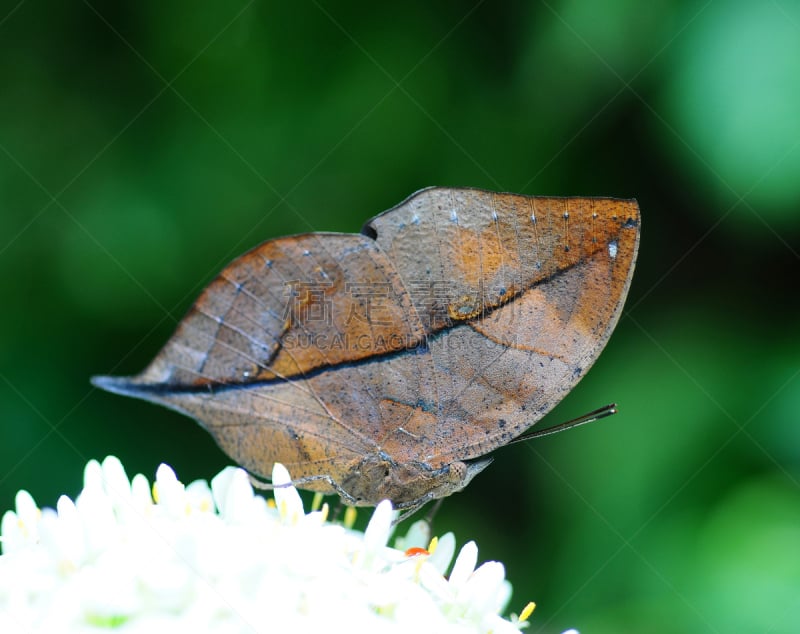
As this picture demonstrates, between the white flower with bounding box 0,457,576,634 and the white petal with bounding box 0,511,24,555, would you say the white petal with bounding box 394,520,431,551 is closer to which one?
the white flower with bounding box 0,457,576,634

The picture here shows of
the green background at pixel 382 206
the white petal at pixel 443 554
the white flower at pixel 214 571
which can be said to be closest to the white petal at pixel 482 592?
the white flower at pixel 214 571

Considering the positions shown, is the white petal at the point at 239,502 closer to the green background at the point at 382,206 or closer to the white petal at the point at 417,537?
the white petal at the point at 417,537

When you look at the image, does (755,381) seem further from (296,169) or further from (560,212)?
(296,169)

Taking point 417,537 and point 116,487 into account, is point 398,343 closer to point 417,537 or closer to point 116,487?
point 417,537

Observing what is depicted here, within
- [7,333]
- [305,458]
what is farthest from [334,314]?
[7,333]

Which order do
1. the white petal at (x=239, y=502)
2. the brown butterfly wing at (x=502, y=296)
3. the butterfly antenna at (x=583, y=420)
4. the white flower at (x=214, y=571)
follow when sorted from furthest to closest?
1. the butterfly antenna at (x=583, y=420)
2. the brown butterfly wing at (x=502, y=296)
3. the white petal at (x=239, y=502)
4. the white flower at (x=214, y=571)
